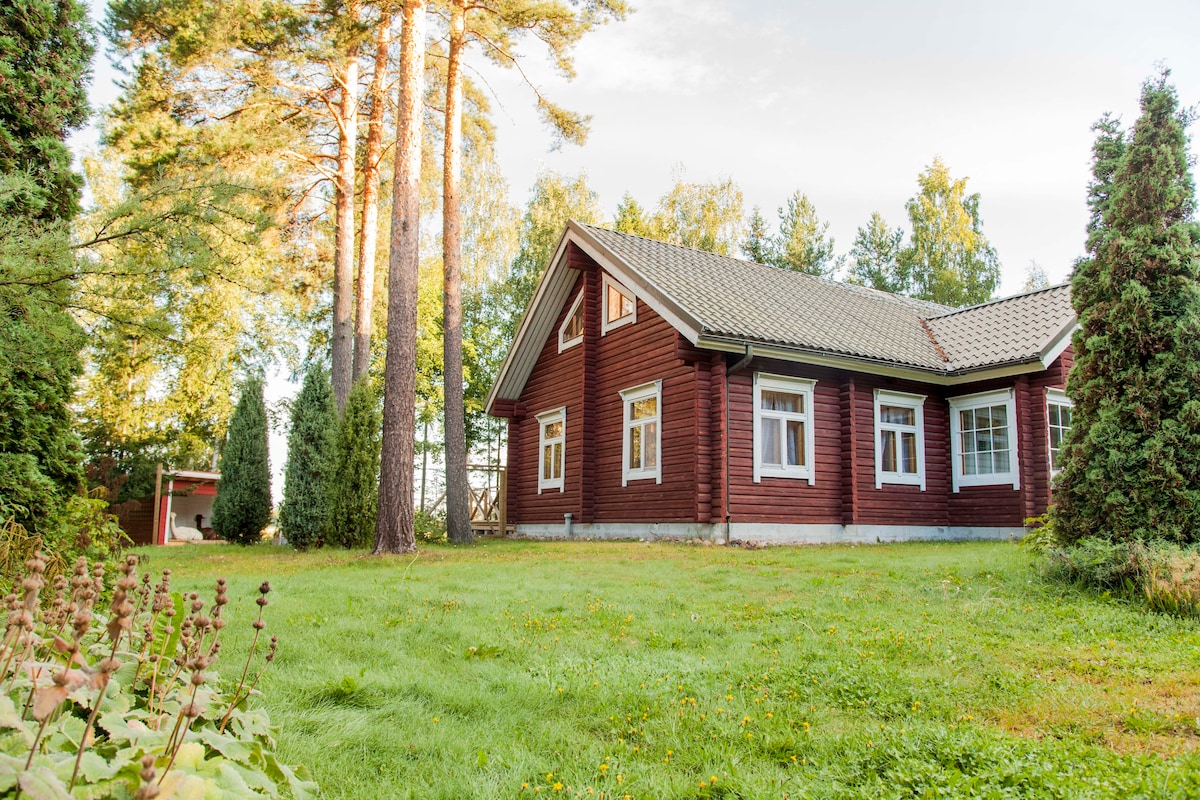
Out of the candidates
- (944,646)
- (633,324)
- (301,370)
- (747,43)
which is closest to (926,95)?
(747,43)

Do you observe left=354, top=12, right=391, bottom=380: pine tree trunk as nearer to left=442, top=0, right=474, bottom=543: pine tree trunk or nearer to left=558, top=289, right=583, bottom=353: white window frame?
left=442, top=0, right=474, bottom=543: pine tree trunk

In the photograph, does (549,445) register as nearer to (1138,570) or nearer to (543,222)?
(1138,570)

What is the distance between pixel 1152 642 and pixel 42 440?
25.3 ft

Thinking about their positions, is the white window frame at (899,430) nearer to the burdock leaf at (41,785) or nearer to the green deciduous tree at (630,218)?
the burdock leaf at (41,785)

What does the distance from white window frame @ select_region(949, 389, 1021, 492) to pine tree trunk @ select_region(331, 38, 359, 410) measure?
510 inches

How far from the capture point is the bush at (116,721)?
1.54m

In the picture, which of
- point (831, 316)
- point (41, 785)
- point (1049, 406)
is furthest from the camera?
point (831, 316)

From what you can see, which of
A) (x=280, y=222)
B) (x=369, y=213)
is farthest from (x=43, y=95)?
(x=369, y=213)

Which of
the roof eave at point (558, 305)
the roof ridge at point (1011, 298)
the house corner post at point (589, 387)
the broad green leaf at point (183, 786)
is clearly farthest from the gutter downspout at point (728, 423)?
the broad green leaf at point (183, 786)

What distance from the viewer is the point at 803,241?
34406mm

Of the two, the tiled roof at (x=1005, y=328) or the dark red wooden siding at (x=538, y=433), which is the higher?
the tiled roof at (x=1005, y=328)

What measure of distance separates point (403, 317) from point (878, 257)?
2886cm

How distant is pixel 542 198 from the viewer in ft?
107

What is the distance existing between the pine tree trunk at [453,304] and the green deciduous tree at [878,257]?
24355 millimetres
